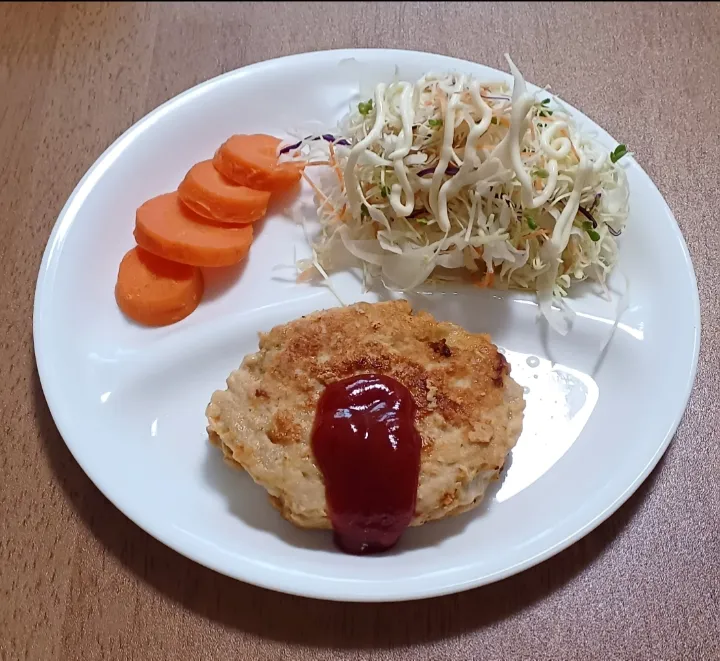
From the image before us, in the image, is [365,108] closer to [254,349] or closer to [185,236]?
[185,236]

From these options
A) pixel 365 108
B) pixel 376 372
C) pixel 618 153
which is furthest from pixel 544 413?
pixel 365 108

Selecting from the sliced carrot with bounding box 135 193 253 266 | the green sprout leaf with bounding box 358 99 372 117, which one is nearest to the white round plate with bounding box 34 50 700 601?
the sliced carrot with bounding box 135 193 253 266

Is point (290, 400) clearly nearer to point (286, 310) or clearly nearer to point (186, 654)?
point (286, 310)

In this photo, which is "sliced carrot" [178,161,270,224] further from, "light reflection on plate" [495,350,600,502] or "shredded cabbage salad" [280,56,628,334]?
"light reflection on plate" [495,350,600,502]

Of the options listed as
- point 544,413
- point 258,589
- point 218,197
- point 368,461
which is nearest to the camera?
point 368,461

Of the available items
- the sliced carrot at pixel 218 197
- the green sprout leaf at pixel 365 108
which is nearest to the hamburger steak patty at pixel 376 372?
the sliced carrot at pixel 218 197

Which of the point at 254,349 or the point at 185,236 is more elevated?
the point at 185,236

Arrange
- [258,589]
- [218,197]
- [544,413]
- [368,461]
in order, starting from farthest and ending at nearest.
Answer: [218,197], [544,413], [258,589], [368,461]

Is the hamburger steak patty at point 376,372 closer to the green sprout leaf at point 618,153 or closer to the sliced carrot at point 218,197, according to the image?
the sliced carrot at point 218,197
